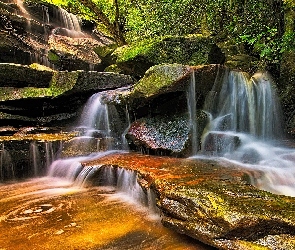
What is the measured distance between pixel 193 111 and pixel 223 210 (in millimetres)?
4317

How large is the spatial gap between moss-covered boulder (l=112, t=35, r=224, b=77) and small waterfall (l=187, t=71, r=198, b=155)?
5.37 feet

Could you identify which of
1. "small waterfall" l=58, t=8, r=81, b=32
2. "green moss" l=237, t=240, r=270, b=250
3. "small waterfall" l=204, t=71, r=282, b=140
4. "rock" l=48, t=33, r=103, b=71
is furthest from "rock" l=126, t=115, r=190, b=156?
"small waterfall" l=58, t=8, r=81, b=32

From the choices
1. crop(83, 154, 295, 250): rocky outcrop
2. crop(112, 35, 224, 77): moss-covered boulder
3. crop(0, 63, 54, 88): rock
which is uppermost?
crop(112, 35, 224, 77): moss-covered boulder

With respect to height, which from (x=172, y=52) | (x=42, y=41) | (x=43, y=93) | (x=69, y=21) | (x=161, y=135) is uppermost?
(x=69, y=21)

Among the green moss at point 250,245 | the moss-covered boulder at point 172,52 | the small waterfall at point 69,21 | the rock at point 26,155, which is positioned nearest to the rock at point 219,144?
the moss-covered boulder at point 172,52

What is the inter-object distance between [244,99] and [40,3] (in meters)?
11.0

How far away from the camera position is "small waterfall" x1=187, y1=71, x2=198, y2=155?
6.80 meters

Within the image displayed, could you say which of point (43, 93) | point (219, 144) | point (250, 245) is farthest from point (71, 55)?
point (250, 245)

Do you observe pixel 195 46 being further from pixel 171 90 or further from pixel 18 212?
pixel 18 212

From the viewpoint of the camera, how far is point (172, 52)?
848cm

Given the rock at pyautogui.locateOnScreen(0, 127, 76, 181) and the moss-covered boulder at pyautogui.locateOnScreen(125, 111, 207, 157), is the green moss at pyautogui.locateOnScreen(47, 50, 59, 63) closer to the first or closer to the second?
the rock at pyautogui.locateOnScreen(0, 127, 76, 181)

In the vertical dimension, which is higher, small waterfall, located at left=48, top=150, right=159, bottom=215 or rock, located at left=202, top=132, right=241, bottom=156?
rock, located at left=202, top=132, right=241, bottom=156

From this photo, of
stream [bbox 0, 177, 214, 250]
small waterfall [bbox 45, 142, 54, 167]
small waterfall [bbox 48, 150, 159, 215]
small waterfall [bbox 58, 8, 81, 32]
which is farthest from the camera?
small waterfall [bbox 58, 8, 81, 32]

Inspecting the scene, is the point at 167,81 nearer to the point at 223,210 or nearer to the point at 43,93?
the point at 43,93
